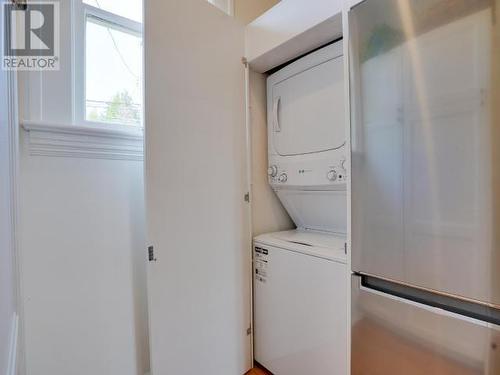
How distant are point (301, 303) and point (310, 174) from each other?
0.76m

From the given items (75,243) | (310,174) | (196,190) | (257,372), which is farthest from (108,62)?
(257,372)

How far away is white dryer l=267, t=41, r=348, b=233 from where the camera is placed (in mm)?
1539

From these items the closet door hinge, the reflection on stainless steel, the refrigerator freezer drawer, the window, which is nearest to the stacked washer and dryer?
the refrigerator freezer drawer

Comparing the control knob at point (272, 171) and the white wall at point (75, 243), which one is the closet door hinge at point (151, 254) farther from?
the control knob at point (272, 171)

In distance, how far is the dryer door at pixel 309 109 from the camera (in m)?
1.53

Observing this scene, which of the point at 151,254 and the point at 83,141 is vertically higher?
the point at 83,141

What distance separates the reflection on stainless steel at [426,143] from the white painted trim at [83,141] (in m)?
1.16

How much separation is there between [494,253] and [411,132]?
46cm

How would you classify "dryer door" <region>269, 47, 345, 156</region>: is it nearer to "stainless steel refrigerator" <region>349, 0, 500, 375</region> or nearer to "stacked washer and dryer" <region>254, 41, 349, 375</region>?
"stacked washer and dryer" <region>254, 41, 349, 375</region>

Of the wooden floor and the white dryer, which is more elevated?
the white dryer

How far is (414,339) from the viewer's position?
102 cm

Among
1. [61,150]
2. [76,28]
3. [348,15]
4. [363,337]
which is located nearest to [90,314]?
[61,150]

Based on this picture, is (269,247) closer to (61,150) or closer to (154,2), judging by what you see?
(61,150)

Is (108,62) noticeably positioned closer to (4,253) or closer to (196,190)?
(196,190)
